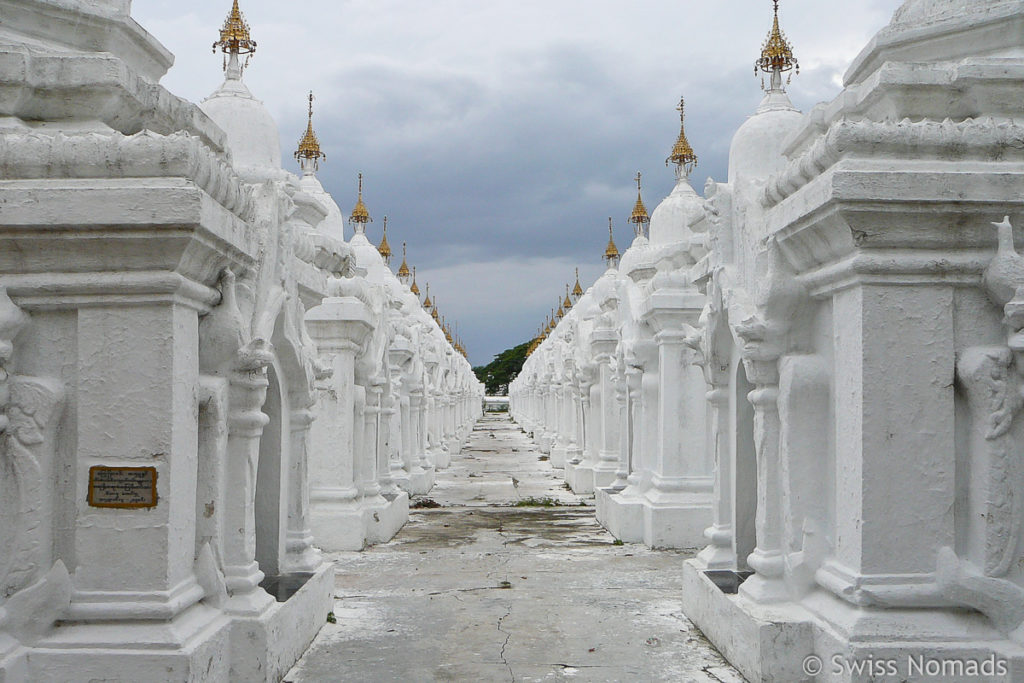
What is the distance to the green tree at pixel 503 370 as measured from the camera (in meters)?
104

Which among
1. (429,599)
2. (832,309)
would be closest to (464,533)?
(429,599)

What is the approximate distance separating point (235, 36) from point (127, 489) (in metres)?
5.19

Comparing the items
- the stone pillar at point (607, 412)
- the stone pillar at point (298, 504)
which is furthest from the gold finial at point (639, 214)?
the stone pillar at point (298, 504)

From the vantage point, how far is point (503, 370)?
10900cm

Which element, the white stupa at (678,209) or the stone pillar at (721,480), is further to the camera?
the white stupa at (678,209)

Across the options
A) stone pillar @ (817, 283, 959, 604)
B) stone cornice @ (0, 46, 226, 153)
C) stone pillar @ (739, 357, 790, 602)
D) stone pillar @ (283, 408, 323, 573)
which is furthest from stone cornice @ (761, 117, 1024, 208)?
stone pillar @ (283, 408, 323, 573)

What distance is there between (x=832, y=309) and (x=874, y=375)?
544 millimetres

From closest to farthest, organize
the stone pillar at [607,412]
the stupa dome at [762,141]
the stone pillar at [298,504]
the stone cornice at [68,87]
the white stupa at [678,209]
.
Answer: the stone cornice at [68,87] → the stone pillar at [298,504] → the stupa dome at [762,141] → the white stupa at [678,209] → the stone pillar at [607,412]

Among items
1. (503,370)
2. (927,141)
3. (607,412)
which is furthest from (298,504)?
(503,370)

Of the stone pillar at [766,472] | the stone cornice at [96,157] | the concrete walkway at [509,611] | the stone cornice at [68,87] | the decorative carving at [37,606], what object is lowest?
the concrete walkway at [509,611]

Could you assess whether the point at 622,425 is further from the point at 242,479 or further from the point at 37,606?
the point at 37,606

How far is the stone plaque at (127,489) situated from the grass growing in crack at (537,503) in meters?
10.1

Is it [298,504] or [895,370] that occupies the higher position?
[895,370]

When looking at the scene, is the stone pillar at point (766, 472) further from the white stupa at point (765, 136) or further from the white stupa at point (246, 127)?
the white stupa at point (246, 127)
